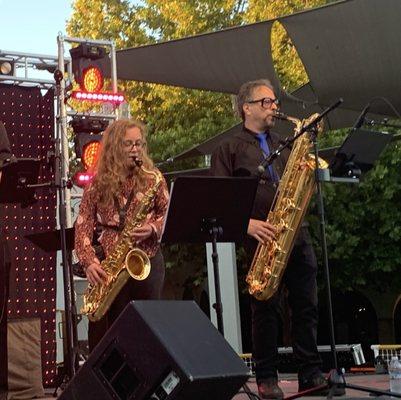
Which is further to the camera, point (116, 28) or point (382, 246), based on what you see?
point (116, 28)

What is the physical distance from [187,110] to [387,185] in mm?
5391

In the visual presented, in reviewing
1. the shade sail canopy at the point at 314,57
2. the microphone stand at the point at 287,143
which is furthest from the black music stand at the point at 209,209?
the shade sail canopy at the point at 314,57

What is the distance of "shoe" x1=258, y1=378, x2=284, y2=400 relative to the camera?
191 inches

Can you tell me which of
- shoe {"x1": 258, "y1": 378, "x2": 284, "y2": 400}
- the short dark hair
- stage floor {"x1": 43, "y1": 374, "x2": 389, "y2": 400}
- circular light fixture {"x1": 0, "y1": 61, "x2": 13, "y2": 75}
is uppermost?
circular light fixture {"x1": 0, "y1": 61, "x2": 13, "y2": 75}

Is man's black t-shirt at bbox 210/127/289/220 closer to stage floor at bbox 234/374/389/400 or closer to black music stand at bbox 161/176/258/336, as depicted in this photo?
black music stand at bbox 161/176/258/336

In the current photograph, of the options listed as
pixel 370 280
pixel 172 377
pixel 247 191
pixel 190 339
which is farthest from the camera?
pixel 370 280

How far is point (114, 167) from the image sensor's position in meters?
4.94

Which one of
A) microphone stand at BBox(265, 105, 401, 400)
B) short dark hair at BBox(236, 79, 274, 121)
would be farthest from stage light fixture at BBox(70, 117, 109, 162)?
microphone stand at BBox(265, 105, 401, 400)

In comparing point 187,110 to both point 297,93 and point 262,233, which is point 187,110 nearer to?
point 297,93

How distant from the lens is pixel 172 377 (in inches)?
135

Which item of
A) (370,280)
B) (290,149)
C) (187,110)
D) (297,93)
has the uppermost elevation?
(187,110)

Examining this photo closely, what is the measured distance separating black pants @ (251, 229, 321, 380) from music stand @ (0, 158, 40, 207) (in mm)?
1696

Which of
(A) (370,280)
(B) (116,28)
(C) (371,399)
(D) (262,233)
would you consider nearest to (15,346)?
(D) (262,233)

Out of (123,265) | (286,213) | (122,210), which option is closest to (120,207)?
(122,210)
